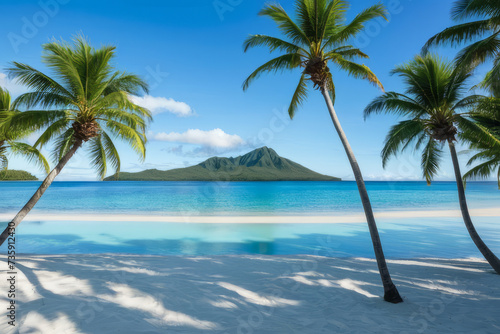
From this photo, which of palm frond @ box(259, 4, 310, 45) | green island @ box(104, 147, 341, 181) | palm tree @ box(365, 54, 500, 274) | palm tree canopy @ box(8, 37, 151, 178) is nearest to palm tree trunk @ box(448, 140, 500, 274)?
palm tree @ box(365, 54, 500, 274)

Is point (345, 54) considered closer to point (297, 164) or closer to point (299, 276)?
point (299, 276)

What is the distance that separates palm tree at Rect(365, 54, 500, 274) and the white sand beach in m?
2.59

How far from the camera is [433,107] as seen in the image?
770cm

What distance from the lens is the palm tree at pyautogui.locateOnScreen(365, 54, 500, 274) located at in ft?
23.9

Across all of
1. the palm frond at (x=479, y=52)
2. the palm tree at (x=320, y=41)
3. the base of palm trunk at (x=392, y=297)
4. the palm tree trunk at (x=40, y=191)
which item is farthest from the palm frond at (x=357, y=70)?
the palm tree trunk at (x=40, y=191)

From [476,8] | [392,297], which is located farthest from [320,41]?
[392,297]

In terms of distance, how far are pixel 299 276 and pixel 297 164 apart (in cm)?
19184

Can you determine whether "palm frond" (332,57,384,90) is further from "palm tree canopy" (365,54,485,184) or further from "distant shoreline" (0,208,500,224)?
"distant shoreline" (0,208,500,224)

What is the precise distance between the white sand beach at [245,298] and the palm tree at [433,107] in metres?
2.59

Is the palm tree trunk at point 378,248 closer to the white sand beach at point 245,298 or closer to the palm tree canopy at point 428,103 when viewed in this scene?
the white sand beach at point 245,298

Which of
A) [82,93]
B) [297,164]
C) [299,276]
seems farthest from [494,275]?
[297,164]

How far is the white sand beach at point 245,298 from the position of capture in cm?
446

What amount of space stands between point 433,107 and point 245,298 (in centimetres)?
747

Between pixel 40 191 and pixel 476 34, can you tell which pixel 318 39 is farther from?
pixel 40 191
